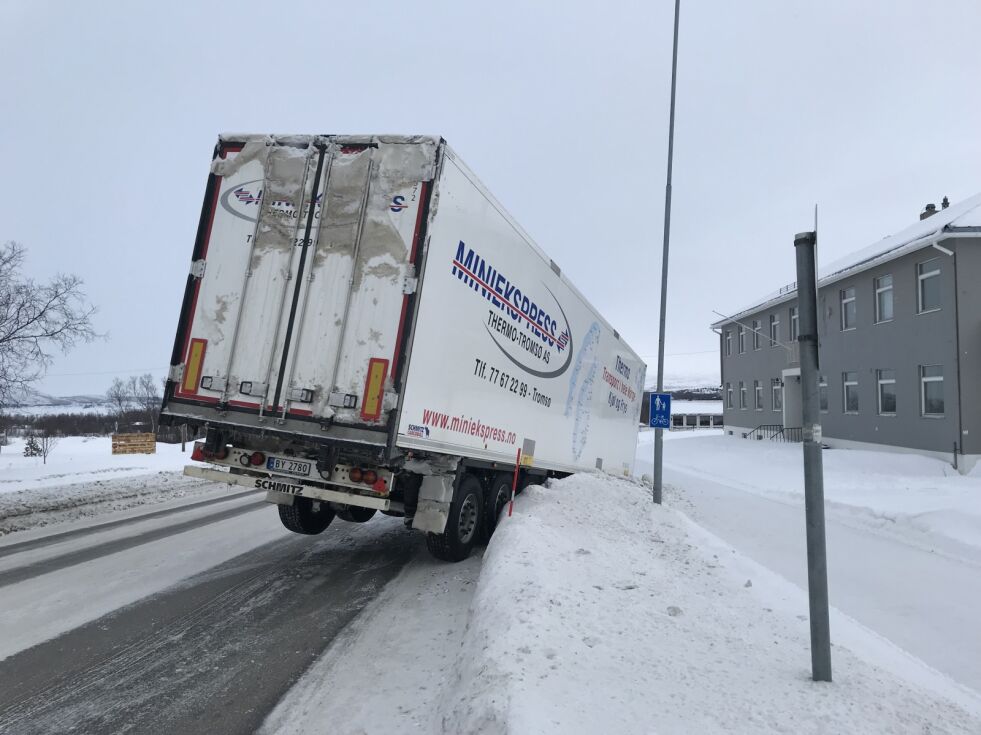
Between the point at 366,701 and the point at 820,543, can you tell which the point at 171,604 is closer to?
the point at 366,701

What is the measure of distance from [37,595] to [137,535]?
2.96 m

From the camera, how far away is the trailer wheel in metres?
7.39

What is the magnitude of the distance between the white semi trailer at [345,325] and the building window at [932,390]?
17392 millimetres

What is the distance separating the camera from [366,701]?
3.65 metres

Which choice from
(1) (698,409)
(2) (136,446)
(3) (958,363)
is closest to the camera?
(3) (958,363)

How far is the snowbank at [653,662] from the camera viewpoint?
116 inches

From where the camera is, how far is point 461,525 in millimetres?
6863

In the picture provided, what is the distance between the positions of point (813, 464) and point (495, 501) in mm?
4663

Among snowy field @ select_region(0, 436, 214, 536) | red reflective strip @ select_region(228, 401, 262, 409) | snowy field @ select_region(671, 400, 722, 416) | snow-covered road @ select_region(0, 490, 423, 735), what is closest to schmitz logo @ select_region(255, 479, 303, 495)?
red reflective strip @ select_region(228, 401, 262, 409)

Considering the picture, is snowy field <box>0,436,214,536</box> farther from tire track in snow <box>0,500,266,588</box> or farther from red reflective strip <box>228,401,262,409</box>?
red reflective strip <box>228,401,262,409</box>

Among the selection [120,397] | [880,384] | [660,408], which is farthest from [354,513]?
[120,397]

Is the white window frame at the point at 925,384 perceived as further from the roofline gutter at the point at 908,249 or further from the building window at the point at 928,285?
the roofline gutter at the point at 908,249

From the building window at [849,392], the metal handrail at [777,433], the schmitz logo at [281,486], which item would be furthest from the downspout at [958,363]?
the schmitz logo at [281,486]

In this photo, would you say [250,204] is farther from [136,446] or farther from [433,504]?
[136,446]
